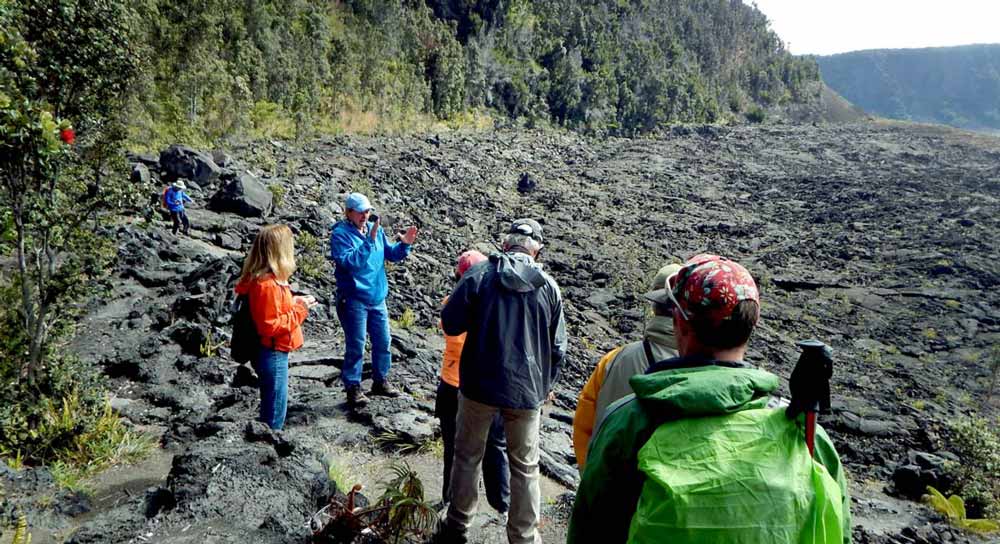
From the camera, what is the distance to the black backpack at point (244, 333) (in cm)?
343

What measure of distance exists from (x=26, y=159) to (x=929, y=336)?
15.2m

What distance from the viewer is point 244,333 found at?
11.3ft

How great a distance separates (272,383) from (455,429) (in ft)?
3.96

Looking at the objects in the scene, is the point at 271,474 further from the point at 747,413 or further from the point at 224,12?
the point at 224,12

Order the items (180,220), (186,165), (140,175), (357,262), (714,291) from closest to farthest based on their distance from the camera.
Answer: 1. (714,291)
2. (357,262)
3. (180,220)
4. (140,175)
5. (186,165)

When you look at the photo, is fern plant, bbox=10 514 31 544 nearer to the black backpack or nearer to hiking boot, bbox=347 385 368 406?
the black backpack

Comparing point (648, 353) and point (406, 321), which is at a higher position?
point (648, 353)

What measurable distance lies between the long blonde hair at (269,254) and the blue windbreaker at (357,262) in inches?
39.1

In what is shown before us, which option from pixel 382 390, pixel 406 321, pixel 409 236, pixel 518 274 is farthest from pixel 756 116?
pixel 518 274

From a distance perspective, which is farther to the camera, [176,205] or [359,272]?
[176,205]

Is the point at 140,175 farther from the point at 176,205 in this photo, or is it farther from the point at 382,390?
the point at 382,390

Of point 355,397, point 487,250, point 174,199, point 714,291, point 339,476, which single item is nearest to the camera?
point 714,291

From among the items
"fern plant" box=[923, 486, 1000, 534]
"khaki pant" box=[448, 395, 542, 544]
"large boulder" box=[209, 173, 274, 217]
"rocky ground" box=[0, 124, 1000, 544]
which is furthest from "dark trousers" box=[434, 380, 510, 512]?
"large boulder" box=[209, 173, 274, 217]

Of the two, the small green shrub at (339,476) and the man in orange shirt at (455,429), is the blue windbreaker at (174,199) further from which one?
the man in orange shirt at (455,429)
